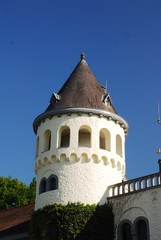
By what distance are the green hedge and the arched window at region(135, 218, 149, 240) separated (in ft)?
6.29

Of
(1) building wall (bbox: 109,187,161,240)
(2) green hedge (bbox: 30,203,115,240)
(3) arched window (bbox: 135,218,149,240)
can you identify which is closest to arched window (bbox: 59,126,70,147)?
(2) green hedge (bbox: 30,203,115,240)

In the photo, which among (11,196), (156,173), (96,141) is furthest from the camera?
(11,196)

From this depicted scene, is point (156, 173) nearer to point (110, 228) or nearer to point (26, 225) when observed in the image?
point (110, 228)

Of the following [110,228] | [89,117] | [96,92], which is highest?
[96,92]

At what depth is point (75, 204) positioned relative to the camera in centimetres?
2861

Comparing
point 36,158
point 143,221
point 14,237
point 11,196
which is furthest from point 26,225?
point 11,196

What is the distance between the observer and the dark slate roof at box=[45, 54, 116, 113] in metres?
31.9

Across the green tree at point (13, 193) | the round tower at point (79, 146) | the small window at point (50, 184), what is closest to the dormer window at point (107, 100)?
the round tower at point (79, 146)

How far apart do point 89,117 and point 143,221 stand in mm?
7951

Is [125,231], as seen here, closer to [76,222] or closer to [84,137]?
[76,222]

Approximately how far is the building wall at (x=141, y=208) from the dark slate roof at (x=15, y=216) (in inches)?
385

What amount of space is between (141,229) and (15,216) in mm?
14501

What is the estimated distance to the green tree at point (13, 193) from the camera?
49719mm

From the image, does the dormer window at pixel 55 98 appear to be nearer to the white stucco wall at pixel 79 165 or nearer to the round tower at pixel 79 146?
the round tower at pixel 79 146
